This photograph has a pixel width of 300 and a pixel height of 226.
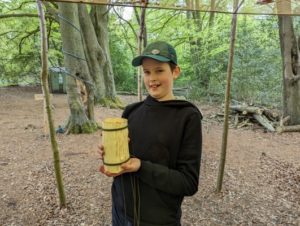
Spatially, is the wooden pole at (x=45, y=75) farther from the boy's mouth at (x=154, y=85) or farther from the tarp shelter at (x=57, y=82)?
the tarp shelter at (x=57, y=82)

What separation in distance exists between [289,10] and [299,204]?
234 cm

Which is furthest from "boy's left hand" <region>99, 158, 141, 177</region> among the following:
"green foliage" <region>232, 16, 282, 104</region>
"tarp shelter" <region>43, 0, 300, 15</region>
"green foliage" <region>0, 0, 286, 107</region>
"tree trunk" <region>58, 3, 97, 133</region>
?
"green foliage" <region>232, 16, 282, 104</region>

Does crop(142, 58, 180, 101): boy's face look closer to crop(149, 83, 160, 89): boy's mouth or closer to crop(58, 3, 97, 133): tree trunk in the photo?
crop(149, 83, 160, 89): boy's mouth

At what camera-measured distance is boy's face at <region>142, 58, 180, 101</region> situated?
135 centimetres

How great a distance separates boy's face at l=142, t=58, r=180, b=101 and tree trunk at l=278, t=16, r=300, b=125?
6.65 metres

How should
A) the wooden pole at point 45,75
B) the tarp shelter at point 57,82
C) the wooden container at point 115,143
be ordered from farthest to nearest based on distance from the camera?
the tarp shelter at point 57,82 < the wooden pole at point 45,75 < the wooden container at point 115,143

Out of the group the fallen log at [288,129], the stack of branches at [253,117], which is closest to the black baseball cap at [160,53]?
the fallen log at [288,129]

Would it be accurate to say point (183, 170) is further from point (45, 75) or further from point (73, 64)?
point (73, 64)

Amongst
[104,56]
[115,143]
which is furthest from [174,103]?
[104,56]

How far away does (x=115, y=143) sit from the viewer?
115cm

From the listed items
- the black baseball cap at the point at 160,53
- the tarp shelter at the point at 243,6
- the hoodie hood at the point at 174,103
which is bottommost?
the hoodie hood at the point at 174,103

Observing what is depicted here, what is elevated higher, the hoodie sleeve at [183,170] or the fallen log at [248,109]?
the hoodie sleeve at [183,170]

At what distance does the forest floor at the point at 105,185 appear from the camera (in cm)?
292

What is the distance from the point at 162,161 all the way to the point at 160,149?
6 cm
